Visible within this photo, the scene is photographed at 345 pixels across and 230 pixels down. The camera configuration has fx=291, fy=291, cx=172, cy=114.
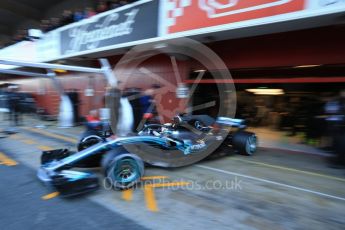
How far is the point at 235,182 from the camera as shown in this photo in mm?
4945

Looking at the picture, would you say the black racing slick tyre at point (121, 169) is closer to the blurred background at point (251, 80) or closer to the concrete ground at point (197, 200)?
the concrete ground at point (197, 200)

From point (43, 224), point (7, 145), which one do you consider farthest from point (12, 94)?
point (43, 224)

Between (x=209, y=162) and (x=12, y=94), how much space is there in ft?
29.2

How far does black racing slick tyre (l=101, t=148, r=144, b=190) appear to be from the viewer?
4324mm

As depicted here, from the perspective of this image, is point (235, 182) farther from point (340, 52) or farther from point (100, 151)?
point (340, 52)

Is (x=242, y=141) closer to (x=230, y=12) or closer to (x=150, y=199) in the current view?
(x=230, y=12)

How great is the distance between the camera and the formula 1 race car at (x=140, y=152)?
4211mm

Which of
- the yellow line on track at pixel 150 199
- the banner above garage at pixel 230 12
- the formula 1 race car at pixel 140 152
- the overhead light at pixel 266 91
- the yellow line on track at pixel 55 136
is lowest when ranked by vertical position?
the yellow line on track at pixel 150 199

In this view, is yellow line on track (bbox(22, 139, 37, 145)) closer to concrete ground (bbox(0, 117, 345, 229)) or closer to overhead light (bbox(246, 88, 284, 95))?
concrete ground (bbox(0, 117, 345, 229))

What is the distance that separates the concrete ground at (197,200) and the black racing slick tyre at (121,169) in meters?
0.14

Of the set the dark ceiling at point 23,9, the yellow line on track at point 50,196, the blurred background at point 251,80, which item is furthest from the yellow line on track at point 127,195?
the dark ceiling at point 23,9

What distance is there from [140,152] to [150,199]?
1.17 metres

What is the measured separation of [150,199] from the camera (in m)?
4.16

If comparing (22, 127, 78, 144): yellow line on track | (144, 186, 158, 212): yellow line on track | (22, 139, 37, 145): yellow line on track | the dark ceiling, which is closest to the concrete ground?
(144, 186, 158, 212): yellow line on track
